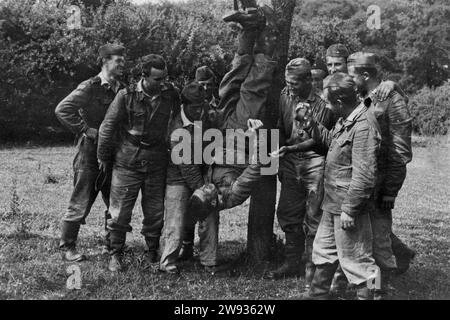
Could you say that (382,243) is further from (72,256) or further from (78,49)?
(78,49)

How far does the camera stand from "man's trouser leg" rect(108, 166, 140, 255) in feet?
19.0

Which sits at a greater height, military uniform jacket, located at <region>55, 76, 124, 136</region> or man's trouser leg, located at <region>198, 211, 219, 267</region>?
military uniform jacket, located at <region>55, 76, 124, 136</region>

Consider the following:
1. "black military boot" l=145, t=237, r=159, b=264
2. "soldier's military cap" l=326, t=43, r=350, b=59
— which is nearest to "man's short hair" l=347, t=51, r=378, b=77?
"soldier's military cap" l=326, t=43, r=350, b=59

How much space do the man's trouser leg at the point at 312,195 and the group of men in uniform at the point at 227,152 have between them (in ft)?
0.04

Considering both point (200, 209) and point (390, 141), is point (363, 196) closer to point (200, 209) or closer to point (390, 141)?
point (390, 141)

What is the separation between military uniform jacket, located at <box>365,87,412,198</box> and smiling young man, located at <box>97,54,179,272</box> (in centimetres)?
203

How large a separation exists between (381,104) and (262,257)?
203cm

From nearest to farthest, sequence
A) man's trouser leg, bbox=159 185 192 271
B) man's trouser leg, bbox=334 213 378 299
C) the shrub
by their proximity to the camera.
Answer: man's trouser leg, bbox=334 213 378 299 < man's trouser leg, bbox=159 185 192 271 < the shrub

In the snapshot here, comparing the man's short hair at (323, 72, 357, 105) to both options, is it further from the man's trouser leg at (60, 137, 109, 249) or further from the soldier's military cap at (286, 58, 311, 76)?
the man's trouser leg at (60, 137, 109, 249)

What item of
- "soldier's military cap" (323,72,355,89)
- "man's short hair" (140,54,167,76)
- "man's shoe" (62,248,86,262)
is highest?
"man's short hair" (140,54,167,76)

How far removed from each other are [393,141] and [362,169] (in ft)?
2.66

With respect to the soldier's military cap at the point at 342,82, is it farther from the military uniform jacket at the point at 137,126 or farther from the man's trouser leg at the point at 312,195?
the military uniform jacket at the point at 137,126

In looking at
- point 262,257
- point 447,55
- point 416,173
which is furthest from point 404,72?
point 262,257

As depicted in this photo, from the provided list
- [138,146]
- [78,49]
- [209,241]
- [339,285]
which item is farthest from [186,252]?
[78,49]
